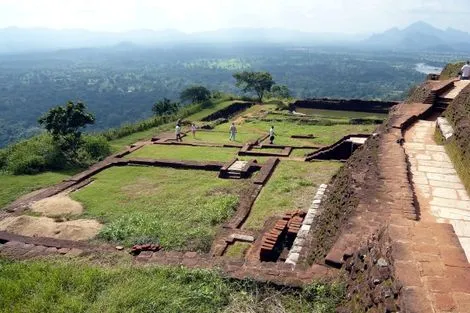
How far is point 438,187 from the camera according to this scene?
7289 mm

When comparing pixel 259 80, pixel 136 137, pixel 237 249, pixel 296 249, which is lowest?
pixel 136 137

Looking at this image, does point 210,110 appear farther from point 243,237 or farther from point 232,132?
point 243,237

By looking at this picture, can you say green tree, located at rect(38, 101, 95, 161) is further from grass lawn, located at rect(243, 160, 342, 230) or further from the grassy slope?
the grassy slope

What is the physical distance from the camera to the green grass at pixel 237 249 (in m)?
8.50

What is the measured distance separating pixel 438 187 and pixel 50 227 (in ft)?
29.2

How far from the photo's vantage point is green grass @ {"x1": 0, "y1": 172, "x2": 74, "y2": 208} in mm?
13328

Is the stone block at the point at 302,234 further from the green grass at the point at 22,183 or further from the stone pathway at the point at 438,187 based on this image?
the green grass at the point at 22,183

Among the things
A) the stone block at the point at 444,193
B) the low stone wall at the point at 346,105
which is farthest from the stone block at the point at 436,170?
the low stone wall at the point at 346,105

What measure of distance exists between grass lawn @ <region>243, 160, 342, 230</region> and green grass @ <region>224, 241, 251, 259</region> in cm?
84

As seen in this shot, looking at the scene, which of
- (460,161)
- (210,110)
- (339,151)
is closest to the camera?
(460,161)

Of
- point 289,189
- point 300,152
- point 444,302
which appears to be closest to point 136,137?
point 300,152

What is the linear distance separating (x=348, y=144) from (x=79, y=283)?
11835 millimetres

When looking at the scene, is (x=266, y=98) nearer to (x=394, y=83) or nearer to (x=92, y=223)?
(x=92, y=223)

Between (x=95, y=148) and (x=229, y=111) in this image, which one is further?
(x=229, y=111)
